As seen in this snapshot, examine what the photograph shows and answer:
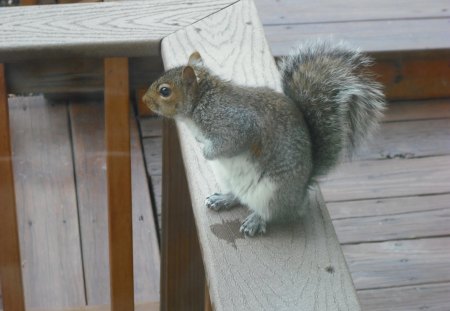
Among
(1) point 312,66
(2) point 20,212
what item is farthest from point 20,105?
(1) point 312,66

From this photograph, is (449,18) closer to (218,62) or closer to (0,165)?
(218,62)

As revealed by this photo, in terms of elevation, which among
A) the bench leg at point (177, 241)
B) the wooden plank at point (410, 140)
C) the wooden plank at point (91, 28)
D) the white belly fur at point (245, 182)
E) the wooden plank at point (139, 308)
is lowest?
the wooden plank at point (139, 308)

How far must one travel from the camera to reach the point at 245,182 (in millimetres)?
1033

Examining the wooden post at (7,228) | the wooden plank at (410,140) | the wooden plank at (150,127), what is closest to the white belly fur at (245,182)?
the wooden post at (7,228)

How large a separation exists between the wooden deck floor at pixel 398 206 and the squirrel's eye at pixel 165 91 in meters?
0.61

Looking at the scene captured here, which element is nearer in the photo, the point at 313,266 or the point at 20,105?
the point at 313,266

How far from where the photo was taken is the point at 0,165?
3.85 feet

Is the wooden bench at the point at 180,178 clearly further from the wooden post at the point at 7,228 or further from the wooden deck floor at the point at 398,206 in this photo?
the wooden deck floor at the point at 398,206

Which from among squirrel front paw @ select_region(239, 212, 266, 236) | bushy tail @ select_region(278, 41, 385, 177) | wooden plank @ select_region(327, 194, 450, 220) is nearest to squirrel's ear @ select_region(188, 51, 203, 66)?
bushy tail @ select_region(278, 41, 385, 177)

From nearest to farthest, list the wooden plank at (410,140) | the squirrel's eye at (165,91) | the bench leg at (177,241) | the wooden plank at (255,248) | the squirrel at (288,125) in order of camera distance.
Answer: the wooden plank at (255,248), the squirrel at (288,125), the squirrel's eye at (165,91), the bench leg at (177,241), the wooden plank at (410,140)

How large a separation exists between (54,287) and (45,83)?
0.79m

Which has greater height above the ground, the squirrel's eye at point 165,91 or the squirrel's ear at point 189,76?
the squirrel's ear at point 189,76

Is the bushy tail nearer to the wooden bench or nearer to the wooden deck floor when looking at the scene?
the wooden bench

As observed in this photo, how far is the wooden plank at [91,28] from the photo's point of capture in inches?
42.6
